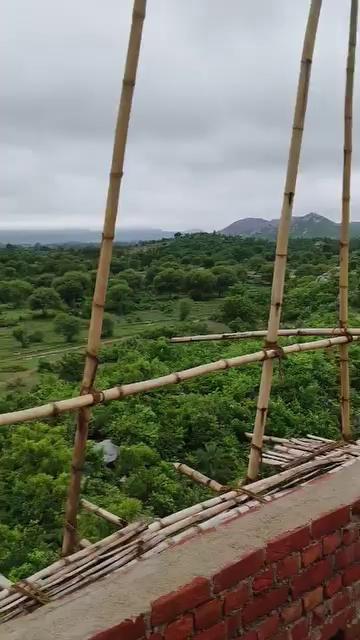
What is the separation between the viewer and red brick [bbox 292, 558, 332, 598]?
2035mm

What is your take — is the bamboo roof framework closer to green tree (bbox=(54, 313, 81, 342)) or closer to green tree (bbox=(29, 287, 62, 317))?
green tree (bbox=(54, 313, 81, 342))

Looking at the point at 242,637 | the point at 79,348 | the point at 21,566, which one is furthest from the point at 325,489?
the point at 79,348

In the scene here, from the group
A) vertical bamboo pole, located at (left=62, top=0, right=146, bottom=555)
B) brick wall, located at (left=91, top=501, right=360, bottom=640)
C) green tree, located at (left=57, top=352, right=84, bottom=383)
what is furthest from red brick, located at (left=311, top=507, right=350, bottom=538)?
green tree, located at (left=57, top=352, right=84, bottom=383)

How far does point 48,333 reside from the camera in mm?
13156

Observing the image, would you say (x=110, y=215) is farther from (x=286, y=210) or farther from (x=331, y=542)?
(x=331, y=542)

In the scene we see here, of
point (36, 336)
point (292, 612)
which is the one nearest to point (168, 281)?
point (36, 336)

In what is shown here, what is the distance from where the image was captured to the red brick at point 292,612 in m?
2.02

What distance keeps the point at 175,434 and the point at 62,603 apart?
5315 mm

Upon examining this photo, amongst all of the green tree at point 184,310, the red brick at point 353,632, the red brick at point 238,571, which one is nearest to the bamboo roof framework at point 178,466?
the red brick at point 238,571

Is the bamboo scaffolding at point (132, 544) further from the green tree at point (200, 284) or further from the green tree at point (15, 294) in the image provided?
the green tree at point (200, 284)

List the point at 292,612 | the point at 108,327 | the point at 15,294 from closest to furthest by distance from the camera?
the point at 292,612, the point at 108,327, the point at 15,294

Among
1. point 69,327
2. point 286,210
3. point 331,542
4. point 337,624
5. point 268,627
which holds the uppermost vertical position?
point 286,210

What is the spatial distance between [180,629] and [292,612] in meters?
0.50

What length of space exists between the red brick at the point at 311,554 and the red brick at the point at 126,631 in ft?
A: 2.12
